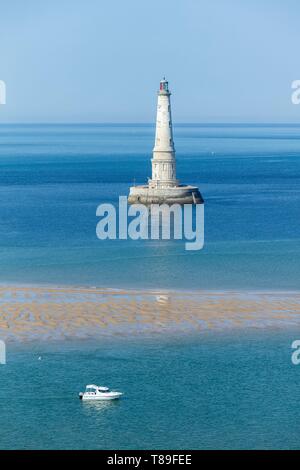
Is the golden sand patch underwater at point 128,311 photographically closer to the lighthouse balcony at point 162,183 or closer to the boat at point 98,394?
the boat at point 98,394

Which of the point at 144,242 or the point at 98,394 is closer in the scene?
the point at 98,394

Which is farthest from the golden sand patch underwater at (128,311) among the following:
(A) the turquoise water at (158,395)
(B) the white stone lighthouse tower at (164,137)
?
(B) the white stone lighthouse tower at (164,137)

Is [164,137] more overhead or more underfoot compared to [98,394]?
more overhead

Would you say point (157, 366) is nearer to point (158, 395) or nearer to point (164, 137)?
point (158, 395)

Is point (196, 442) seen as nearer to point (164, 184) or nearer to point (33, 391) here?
point (33, 391)

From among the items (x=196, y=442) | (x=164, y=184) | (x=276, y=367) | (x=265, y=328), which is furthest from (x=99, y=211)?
(x=196, y=442)

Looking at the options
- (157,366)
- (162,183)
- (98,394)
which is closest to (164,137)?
(162,183)

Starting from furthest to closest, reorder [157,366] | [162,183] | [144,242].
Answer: [162,183], [144,242], [157,366]
